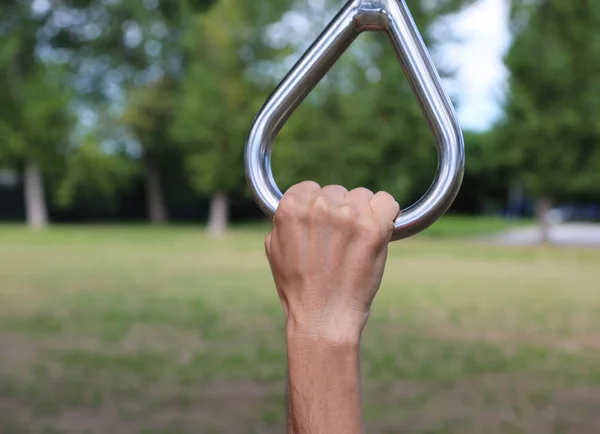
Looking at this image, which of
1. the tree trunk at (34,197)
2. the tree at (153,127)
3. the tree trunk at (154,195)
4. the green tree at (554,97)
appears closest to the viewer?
the green tree at (554,97)

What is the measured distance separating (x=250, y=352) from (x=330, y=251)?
19.4 ft

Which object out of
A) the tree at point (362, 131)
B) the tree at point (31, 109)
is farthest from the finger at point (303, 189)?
the tree at point (31, 109)

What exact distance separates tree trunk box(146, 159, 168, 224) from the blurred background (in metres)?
0.11

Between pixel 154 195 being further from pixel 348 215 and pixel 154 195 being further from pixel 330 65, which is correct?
pixel 348 215

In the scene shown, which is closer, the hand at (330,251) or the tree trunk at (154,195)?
the hand at (330,251)

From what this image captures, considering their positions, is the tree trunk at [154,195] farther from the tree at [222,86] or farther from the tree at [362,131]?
the tree at [362,131]

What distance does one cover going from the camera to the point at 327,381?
3.24ft

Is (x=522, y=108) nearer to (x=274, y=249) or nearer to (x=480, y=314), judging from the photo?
(x=480, y=314)

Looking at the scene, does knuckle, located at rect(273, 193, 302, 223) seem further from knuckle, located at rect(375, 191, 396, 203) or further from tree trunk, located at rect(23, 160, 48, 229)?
tree trunk, located at rect(23, 160, 48, 229)

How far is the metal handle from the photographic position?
100 centimetres

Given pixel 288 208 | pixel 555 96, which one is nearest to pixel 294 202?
pixel 288 208

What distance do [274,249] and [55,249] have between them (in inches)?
746

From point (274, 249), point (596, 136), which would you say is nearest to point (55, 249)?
point (596, 136)

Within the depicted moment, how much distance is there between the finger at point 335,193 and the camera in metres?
0.96
